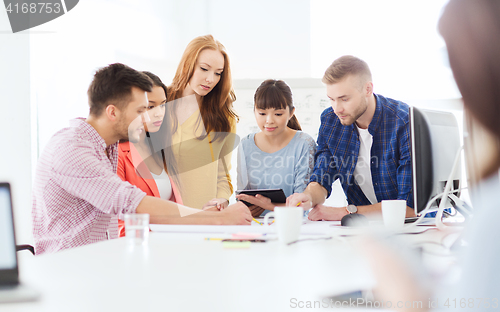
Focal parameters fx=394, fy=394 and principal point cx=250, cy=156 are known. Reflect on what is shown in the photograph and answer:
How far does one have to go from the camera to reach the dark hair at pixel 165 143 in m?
2.20

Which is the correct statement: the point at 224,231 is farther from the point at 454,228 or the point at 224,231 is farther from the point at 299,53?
the point at 299,53

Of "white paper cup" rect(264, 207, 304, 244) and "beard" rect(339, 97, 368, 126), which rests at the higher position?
"beard" rect(339, 97, 368, 126)

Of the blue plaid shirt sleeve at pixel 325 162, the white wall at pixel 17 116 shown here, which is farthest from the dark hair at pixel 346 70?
the white wall at pixel 17 116

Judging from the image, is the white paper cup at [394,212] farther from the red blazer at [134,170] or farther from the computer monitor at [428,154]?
the red blazer at [134,170]

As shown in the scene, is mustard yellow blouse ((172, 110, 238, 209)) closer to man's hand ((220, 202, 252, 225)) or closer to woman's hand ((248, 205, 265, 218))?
woman's hand ((248, 205, 265, 218))

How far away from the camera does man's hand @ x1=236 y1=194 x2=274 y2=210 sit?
1842 mm

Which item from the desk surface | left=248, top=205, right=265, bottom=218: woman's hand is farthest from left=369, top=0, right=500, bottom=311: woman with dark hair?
left=248, top=205, right=265, bottom=218: woman's hand

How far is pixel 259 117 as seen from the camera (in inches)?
95.0

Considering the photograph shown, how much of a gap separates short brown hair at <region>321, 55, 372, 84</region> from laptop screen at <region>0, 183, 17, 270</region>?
183 centimetres

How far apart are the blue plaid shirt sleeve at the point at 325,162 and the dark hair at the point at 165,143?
781 millimetres

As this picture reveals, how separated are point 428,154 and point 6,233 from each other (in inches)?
45.7

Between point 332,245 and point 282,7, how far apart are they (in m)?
3.36

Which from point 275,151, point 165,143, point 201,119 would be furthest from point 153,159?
point 275,151

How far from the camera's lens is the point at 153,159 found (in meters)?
2.18
